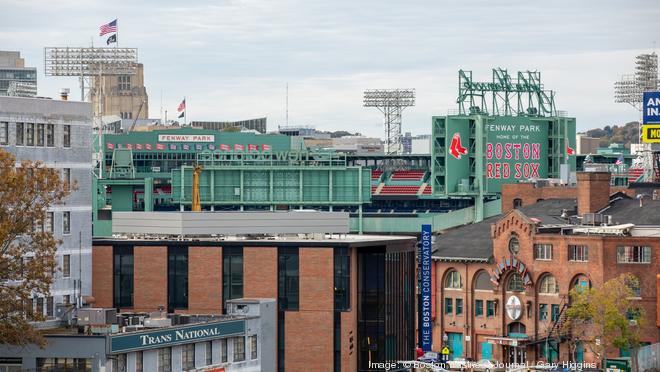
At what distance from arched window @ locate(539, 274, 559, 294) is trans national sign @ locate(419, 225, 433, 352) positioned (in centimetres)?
2104

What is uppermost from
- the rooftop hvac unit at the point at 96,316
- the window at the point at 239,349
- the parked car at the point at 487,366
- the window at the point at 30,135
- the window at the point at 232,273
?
the window at the point at 30,135

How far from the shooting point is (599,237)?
13688 cm

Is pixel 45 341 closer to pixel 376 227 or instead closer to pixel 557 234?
pixel 557 234

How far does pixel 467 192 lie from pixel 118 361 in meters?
112

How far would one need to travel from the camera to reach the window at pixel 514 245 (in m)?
145

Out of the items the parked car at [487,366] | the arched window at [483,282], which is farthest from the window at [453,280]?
the parked car at [487,366]

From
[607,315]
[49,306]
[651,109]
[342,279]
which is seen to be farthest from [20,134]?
[651,109]

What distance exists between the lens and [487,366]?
430ft

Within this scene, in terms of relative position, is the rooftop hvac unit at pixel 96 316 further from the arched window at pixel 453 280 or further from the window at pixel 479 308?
the arched window at pixel 453 280

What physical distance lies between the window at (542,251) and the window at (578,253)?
222 cm

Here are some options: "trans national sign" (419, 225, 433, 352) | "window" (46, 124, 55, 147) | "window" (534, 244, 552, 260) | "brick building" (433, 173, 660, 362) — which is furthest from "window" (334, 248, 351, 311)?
"window" (534, 244, 552, 260)

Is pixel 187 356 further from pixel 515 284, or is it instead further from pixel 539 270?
pixel 515 284

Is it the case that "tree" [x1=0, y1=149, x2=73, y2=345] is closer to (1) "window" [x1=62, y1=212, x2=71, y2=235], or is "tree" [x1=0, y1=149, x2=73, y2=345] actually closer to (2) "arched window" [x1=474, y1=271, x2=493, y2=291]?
(1) "window" [x1=62, y1=212, x2=71, y2=235]

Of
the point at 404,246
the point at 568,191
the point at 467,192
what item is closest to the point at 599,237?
the point at 404,246
